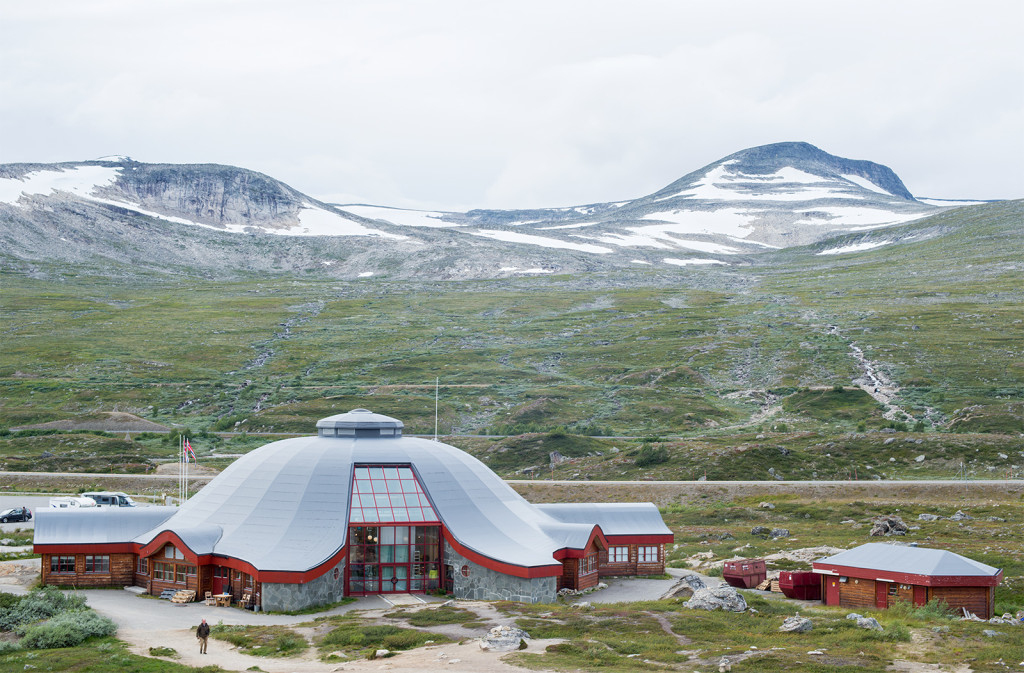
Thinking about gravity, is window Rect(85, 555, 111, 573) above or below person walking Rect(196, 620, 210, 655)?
below

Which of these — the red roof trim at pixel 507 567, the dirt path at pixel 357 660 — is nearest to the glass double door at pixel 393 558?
the red roof trim at pixel 507 567

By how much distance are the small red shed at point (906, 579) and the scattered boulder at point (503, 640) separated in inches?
667

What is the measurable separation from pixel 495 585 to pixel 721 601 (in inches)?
408

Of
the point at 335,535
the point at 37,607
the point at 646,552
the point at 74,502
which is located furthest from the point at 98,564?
the point at 646,552

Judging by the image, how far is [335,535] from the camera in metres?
43.9

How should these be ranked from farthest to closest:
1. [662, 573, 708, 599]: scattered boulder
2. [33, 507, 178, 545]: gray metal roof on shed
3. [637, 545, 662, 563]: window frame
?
[637, 545, 662, 563]: window frame, [33, 507, 178, 545]: gray metal roof on shed, [662, 573, 708, 599]: scattered boulder

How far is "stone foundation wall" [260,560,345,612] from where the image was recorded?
4119 centimetres

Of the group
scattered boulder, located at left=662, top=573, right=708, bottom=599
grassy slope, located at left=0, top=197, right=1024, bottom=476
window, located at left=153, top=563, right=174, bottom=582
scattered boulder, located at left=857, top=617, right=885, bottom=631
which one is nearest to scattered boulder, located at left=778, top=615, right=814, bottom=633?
scattered boulder, located at left=857, top=617, right=885, bottom=631

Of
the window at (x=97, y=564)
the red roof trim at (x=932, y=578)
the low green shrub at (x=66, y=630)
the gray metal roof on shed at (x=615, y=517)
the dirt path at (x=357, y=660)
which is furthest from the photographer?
the gray metal roof on shed at (x=615, y=517)

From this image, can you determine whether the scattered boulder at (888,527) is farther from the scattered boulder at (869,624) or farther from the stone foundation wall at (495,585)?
the stone foundation wall at (495,585)

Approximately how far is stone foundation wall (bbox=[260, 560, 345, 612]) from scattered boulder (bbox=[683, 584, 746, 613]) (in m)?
15.8

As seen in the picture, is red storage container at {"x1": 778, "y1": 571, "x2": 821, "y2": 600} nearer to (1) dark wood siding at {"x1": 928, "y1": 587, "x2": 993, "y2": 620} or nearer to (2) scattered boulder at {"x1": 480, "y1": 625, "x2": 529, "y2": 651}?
(1) dark wood siding at {"x1": 928, "y1": 587, "x2": 993, "y2": 620}

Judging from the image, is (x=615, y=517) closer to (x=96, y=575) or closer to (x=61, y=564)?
(x=96, y=575)

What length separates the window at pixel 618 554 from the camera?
53219mm
